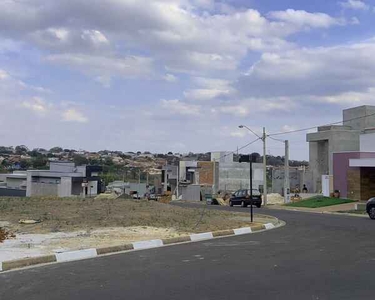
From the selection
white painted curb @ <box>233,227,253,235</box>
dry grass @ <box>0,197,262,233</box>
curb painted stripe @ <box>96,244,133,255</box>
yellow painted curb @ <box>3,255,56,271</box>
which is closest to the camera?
yellow painted curb @ <box>3,255,56,271</box>

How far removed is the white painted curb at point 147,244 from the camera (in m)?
14.6

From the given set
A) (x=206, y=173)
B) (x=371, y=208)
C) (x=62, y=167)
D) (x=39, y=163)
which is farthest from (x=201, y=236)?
(x=39, y=163)

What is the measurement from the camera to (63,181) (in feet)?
273

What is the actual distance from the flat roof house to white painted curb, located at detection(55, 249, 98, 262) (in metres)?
62.2

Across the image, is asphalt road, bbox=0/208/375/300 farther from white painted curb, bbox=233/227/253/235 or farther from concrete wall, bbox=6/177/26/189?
concrete wall, bbox=6/177/26/189

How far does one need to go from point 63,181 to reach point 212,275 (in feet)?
251

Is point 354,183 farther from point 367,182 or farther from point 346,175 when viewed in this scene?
point 346,175

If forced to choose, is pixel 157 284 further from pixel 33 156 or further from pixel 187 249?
pixel 33 156

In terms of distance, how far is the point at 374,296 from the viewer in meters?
7.75

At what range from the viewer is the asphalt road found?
8.09 m

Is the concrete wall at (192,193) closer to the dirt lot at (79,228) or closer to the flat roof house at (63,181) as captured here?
the flat roof house at (63,181)

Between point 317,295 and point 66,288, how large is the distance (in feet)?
13.8

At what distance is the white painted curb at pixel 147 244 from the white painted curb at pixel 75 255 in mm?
1678

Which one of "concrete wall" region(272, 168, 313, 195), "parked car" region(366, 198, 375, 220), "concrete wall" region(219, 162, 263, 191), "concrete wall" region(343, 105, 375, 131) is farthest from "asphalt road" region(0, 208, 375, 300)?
"concrete wall" region(219, 162, 263, 191)
